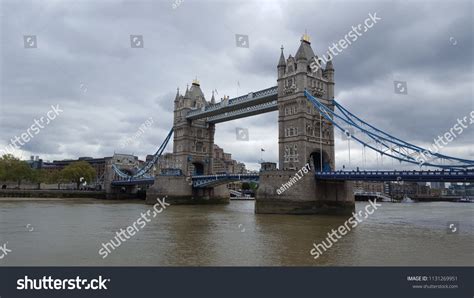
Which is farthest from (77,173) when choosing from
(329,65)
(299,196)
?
(299,196)

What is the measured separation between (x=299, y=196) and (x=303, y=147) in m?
6.83

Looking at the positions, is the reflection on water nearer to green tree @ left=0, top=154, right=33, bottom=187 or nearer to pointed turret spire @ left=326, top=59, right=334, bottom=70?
pointed turret spire @ left=326, top=59, right=334, bottom=70

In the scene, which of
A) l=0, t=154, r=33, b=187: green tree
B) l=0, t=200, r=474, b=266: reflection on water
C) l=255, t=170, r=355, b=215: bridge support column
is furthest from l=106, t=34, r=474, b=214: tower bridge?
l=0, t=154, r=33, b=187: green tree

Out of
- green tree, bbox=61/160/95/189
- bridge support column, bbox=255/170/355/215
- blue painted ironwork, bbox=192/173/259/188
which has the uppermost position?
green tree, bbox=61/160/95/189

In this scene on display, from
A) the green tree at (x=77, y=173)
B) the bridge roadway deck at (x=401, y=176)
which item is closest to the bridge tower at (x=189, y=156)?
the bridge roadway deck at (x=401, y=176)

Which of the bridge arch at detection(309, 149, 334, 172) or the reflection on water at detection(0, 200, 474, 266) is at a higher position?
the bridge arch at detection(309, 149, 334, 172)

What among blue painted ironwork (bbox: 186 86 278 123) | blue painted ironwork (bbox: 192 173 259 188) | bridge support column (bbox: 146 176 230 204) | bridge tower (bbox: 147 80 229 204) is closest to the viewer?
blue painted ironwork (bbox: 192 173 259 188)

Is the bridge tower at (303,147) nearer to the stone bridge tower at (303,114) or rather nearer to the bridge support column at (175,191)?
the stone bridge tower at (303,114)

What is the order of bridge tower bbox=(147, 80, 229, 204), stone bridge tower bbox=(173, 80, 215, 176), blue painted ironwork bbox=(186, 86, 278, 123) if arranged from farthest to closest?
stone bridge tower bbox=(173, 80, 215, 176)
bridge tower bbox=(147, 80, 229, 204)
blue painted ironwork bbox=(186, 86, 278, 123)

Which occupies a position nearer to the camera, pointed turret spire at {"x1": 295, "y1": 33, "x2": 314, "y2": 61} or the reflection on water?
the reflection on water

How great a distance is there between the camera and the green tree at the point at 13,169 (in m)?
69.8

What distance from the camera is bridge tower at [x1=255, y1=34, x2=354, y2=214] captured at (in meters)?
36.0

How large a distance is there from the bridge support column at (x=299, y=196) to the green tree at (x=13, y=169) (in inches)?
2174
